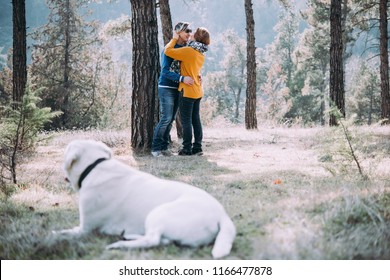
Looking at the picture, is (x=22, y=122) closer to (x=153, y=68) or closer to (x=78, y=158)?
(x=78, y=158)

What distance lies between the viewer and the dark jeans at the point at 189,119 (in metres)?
7.26

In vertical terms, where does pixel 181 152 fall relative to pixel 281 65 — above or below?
below

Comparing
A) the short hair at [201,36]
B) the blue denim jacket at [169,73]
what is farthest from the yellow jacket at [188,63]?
the short hair at [201,36]

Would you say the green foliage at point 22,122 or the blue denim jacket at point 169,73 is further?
the blue denim jacket at point 169,73

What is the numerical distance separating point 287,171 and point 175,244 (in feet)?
10.8

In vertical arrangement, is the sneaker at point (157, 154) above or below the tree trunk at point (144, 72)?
below

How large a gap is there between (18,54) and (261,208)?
8.55 m

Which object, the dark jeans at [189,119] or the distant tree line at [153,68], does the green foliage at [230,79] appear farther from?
the dark jeans at [189,119]

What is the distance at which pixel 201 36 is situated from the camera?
23.0 ft

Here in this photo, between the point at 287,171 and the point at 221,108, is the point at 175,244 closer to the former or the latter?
the point at 287,171

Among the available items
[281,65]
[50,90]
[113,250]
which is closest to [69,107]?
[50,90]

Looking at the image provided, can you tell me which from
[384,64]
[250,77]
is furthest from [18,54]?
[384,64]

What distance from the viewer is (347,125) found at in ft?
15.6

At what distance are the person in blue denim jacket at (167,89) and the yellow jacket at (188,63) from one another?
12 cm
